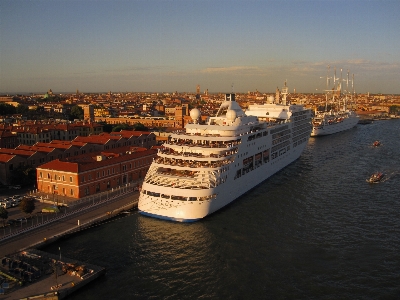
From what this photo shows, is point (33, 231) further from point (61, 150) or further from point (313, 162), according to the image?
point (313, 162)

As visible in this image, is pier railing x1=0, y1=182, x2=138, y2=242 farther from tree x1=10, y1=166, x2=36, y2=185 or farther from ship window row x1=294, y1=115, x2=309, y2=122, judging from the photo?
ship window row x1=294, y1=115, x2=309, y2=122

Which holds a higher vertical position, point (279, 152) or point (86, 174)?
point (279, 152)

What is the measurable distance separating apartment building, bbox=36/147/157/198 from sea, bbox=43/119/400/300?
4.60 m

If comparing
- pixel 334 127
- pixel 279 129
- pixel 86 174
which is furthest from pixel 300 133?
pixel 334 127

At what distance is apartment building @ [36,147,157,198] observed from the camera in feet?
83.5

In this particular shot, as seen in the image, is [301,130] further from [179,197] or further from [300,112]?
[179,197]

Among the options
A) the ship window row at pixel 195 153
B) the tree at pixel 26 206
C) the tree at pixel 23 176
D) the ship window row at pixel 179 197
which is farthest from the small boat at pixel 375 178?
the tree at pixel 23 176

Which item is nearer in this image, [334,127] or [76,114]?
[334,127]

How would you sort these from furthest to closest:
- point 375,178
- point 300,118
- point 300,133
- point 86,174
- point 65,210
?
point 300,118, point 300,133, point 375,178, point 86,174, point 65,210

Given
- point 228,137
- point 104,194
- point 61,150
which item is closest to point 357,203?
point 228,137

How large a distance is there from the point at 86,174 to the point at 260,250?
12887 mm

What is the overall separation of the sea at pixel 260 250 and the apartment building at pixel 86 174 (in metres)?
4.60

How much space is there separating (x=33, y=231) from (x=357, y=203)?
19958 millimetres

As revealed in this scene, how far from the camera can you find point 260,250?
18828 millimetres
